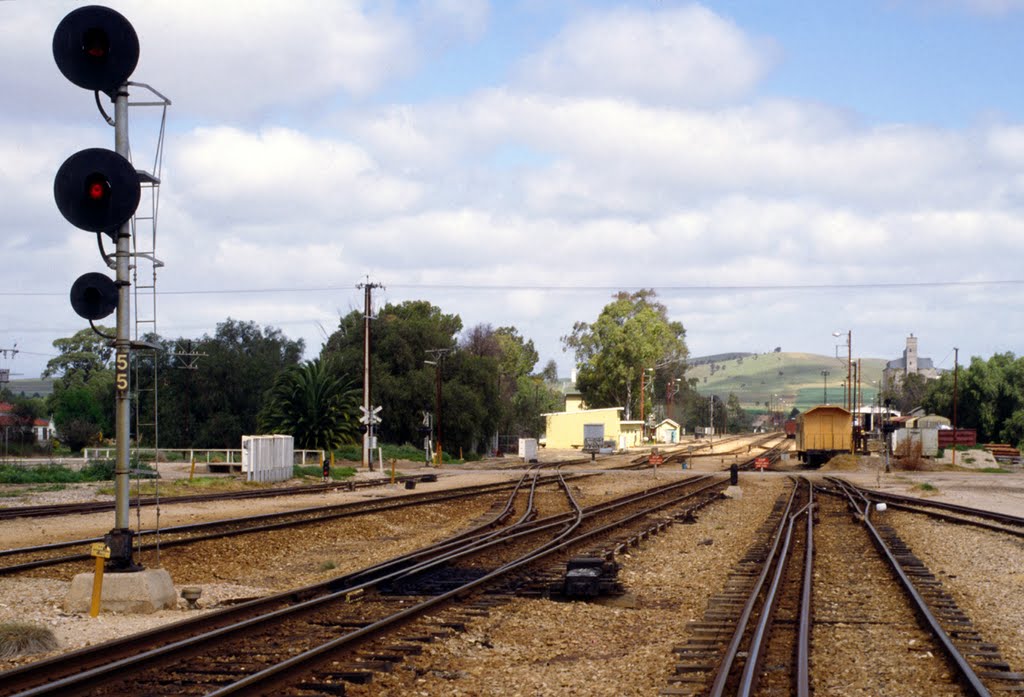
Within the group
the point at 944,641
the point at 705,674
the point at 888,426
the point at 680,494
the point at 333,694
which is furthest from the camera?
the point at 888,426

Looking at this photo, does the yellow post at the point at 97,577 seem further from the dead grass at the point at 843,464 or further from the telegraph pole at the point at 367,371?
the dead grass at the point at 843,464

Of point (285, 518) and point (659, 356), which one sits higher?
point (659, 356)

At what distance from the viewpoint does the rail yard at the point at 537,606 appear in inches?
335

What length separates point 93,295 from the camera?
38.3 feet

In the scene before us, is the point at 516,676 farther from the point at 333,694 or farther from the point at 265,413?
the point at 265,413

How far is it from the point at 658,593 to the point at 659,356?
91.2 meters

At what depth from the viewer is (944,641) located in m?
9.95

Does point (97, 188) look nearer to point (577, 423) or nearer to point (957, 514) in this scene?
point (957, 514)

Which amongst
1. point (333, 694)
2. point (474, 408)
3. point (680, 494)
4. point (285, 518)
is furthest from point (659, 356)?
point (333, 694)

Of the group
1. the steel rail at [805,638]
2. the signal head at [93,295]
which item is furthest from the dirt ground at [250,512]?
the steel rail at [805,638]

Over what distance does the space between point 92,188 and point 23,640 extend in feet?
15.9

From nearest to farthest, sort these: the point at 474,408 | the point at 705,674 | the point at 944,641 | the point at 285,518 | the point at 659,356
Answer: the point at 705,674, the point at 944,641, the point at 285,518, the point at 474,408, the point at 659,356

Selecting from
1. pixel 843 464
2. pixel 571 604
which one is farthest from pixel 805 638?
pixel 843 464

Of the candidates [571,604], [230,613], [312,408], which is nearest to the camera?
[230,613]
